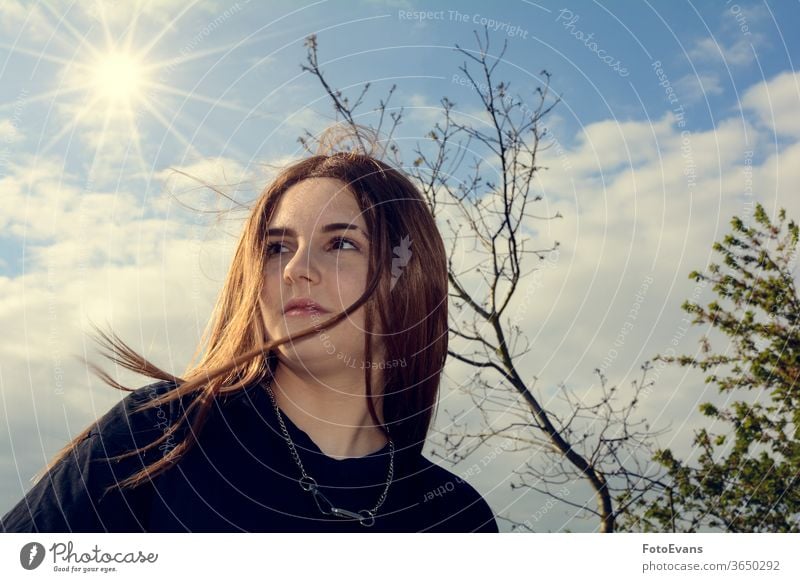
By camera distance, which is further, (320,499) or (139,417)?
(320,499)

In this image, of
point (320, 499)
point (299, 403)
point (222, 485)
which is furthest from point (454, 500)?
point (222, 485)

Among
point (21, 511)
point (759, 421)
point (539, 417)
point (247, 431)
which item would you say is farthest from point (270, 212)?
point (759, 421)

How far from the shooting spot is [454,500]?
3402mm

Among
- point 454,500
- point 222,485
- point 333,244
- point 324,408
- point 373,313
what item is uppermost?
point 333,244

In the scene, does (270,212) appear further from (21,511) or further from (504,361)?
(504,361)

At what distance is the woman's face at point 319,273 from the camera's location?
3051mm

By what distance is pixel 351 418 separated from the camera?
3.24 metres

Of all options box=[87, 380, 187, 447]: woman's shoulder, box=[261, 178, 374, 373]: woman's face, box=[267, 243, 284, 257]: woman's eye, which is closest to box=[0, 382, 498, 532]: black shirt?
box=[87, 380, 187, 447]: woman's shoulder

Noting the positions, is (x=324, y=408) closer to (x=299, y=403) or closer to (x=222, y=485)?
(x=299, y=403)

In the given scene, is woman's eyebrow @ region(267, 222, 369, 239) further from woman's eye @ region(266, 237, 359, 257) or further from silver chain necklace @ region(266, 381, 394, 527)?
silver chain necklace @ region(266, 381, 394, 527)

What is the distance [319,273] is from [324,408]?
1.89 ft

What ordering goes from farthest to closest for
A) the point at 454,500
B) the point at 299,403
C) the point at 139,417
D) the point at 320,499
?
the point at 454,500 → the point at 299,403 → the point at 320,499 → the point at 139,417

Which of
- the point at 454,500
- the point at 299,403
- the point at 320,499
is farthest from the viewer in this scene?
the point at 454,500

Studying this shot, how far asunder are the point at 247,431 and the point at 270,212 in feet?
3.05
